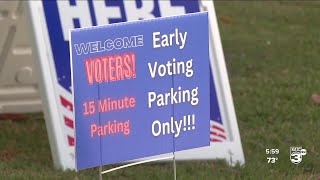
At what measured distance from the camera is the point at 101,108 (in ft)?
14.8

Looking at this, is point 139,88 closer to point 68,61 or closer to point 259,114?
point 68,61

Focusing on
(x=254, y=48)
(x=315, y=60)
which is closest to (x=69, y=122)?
(x=315, y=60)

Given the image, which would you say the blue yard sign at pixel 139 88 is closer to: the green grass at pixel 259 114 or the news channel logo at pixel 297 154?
the green grass at pixel 259 114

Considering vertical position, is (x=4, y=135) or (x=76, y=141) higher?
(x=76, y=141)

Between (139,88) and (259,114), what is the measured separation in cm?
330

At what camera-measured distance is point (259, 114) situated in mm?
7816

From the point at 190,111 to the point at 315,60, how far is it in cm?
547

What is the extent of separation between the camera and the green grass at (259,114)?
6059mm

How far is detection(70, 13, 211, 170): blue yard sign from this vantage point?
4438 millimetres

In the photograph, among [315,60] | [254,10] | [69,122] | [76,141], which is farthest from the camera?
[254,10]

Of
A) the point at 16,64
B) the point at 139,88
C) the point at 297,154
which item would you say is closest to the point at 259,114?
the point at 297,154

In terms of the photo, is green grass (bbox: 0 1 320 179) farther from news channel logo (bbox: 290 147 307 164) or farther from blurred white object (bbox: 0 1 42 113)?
blurred white object (bbox: 0 1 42 113)

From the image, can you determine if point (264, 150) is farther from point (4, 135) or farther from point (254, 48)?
point (254, 48)

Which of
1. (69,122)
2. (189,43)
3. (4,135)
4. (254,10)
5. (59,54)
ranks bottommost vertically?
(254,10)
